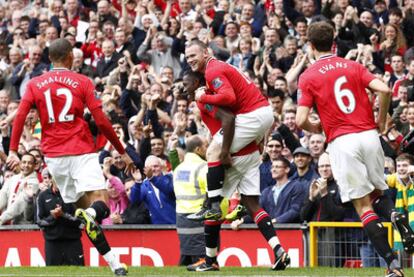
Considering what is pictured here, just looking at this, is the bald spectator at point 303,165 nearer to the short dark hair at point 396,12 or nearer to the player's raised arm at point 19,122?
the player's raised arm at point 19,122

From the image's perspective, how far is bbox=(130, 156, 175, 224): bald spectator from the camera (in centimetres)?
1803

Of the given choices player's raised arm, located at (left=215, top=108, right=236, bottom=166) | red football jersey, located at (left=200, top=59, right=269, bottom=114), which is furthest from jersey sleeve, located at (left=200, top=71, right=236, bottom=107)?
player's raised arm, located at (left=215, top=108, right=236, bottom=166)

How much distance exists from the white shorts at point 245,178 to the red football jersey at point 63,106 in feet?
4.94

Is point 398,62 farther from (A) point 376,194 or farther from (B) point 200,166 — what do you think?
(A) point 376,194

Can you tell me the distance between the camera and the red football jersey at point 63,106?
13680 mm

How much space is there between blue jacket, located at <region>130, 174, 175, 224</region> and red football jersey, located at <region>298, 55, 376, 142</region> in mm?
5888

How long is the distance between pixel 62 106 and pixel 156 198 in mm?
4705

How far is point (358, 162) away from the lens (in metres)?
12.2

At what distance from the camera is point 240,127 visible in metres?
13.6

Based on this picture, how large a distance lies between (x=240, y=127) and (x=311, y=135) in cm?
554

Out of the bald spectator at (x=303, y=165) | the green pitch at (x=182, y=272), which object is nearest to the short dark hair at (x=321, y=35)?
the green pitch at (x=182, y=272)

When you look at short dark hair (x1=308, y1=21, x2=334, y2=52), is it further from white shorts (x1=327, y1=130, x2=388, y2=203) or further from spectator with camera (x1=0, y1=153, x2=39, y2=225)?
spectator with camera (x1=0, y1=153, x2=39, y2=225)

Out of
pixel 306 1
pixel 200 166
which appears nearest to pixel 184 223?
pixel 200 166

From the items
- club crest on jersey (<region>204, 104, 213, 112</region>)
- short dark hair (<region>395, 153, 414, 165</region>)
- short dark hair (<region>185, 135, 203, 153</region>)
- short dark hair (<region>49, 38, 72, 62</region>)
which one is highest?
short dark hair (<region>49, 38, 72, 62</region>)
